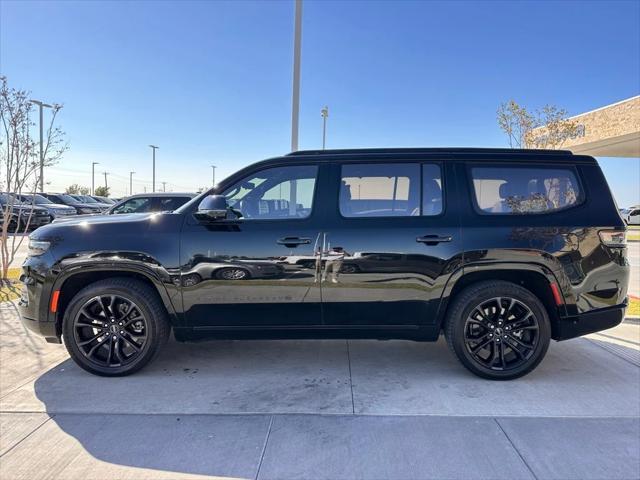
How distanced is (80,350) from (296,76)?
5.54 metres

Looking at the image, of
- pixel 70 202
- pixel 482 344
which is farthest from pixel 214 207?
pixel 70 202

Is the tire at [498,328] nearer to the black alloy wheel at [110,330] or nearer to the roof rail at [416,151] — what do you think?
the roof rail at [416,151]

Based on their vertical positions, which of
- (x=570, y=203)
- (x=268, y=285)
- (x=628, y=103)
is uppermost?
(x=628, y=103)

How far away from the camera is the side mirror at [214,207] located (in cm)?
356

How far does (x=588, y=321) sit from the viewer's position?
3.81 m

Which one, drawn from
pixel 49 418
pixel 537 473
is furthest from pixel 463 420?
pixel 49 418

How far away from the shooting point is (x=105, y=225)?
3.81 m

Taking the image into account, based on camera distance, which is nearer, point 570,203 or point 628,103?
point 570,203

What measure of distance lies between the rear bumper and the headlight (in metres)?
4.54

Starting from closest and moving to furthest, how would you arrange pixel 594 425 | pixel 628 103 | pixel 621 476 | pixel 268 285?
1. pixel 621 476
2. pixel 594 425
3. pixel 268 285
4. pixel 628 103

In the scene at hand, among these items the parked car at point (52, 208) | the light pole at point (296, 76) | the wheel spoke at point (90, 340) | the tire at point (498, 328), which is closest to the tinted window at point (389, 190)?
the tire at point (498, 328)

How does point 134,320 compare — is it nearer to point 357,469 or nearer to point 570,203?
point 357,469

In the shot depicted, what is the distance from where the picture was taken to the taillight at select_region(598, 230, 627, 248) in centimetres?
377

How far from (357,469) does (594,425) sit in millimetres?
1812
